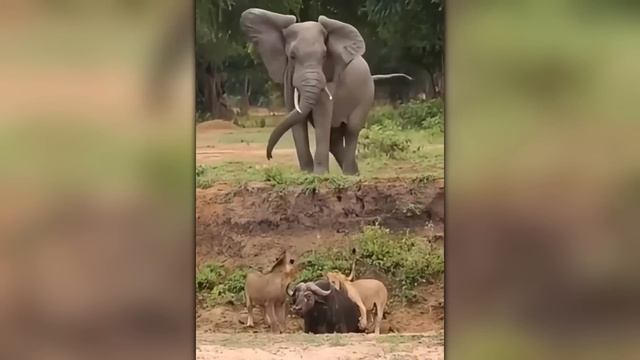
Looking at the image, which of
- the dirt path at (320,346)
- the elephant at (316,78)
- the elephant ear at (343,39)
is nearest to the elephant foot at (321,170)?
the elephant at (316,78)

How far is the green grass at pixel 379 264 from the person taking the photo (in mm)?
1959

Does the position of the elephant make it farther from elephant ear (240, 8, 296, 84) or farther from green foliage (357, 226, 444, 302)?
green foliage (357, 226, 444, 302)

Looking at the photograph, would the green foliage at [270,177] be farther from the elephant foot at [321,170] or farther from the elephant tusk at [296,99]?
the elephant tusk at [296,99]

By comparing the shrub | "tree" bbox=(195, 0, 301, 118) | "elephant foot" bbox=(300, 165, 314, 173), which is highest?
"tree" bbox=(195, 0, 301, 118)

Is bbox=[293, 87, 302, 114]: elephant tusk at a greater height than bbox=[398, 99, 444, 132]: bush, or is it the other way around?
bbox=[293, 87, 302, 114]: elephant tusk

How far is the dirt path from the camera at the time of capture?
1.96 m
